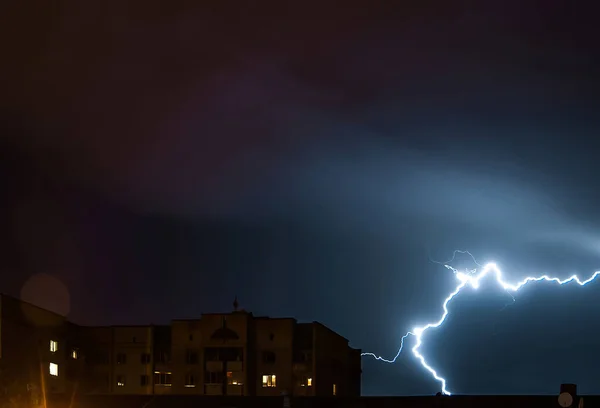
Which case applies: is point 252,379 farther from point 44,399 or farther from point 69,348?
point 44,399

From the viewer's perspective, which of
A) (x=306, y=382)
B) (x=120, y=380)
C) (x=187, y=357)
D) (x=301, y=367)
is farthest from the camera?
(x=120, y=380)

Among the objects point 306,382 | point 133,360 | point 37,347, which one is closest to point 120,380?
point 133,360

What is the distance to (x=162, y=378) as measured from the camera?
316ft

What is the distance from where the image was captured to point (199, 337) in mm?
93562

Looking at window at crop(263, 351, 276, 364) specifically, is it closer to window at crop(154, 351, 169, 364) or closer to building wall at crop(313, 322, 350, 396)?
building wall at crop(313, 322, 350, 396)

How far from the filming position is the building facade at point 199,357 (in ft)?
297

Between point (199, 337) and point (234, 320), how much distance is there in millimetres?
4171

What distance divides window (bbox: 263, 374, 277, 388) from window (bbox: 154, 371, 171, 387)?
35.0 feet

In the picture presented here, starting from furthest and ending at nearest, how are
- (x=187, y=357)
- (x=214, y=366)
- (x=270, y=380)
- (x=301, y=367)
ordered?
(x=187, y=357) < (x=214, y=366) < (x=270, y=380) < (x=301, y=367)

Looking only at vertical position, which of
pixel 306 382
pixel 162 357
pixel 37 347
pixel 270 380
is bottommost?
pixel 306 382

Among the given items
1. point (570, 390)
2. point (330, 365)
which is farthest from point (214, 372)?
point (570, 390)

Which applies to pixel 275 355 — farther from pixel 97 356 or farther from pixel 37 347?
pixel 37 347

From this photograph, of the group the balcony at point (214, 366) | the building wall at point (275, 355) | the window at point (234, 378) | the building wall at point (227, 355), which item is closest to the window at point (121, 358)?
the building wall at point (227, 355)

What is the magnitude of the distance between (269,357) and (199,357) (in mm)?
7034
